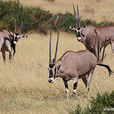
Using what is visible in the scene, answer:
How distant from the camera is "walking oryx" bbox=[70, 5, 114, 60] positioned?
53.7ft

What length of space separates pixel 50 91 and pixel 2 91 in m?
1.13

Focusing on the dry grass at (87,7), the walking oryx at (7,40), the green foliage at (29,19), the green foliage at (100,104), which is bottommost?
the dry grass at (87,7)

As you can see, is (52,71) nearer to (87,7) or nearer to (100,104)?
(100,104)

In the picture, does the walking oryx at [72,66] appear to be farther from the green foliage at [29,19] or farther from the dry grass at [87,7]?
the dry grass at [87,7]

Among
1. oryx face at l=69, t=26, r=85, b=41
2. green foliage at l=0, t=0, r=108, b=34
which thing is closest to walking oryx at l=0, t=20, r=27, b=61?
oryx face at l=69, t=26, r=85, b=41

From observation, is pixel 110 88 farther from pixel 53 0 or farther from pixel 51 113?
pixel 53 0

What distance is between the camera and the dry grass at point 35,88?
9805 millimetres

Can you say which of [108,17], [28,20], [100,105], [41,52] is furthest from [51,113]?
[108,17]

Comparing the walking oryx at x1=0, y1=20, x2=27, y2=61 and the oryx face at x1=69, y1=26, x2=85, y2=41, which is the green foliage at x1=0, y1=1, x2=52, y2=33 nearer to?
the walking oryx at x1=0, y1=20, x2=27, y2=61

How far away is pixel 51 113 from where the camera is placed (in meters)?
8.99

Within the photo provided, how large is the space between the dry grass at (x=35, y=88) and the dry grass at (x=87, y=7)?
686 inches

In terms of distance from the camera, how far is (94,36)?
55.0 ft

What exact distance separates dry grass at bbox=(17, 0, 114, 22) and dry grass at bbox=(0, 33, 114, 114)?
17432 millimetres

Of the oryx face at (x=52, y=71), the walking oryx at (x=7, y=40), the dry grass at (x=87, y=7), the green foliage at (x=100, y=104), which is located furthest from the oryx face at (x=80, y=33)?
the dry grass at (x=87, y=7)
